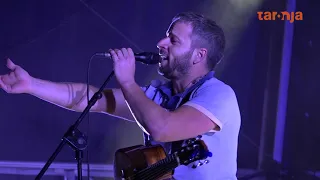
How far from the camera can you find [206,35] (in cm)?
205

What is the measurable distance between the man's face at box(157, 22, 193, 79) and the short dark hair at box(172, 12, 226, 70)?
3 centimetres

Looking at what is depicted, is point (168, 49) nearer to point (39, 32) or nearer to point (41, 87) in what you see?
point (41, 87)

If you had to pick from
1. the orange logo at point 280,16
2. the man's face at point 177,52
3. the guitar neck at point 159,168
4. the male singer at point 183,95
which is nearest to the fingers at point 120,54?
the male singer at point 183,95

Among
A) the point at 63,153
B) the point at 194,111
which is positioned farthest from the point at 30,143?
the point at 194,111

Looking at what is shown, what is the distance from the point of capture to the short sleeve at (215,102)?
1752 mm

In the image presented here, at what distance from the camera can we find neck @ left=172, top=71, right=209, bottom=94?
6.75 ft

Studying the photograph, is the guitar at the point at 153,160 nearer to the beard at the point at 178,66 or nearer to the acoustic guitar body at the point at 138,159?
the acoustic guitar body at the point at 138,159

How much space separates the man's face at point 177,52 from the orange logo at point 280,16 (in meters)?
1.44

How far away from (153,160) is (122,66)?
0.43m

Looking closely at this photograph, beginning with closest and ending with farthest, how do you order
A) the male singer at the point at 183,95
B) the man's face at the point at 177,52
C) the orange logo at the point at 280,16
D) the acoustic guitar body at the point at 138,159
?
the male singer at the point at 183,95, the acoustic guitar body at the point at 138,159, the man's face at the point at 177,52, the orange logo at the point at 280,16

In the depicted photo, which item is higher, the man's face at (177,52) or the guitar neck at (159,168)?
the man's face at (177,52)

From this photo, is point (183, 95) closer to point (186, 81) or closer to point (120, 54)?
point (186, 81)

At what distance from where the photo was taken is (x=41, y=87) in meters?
2.14

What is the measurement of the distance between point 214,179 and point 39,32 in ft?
6.71
